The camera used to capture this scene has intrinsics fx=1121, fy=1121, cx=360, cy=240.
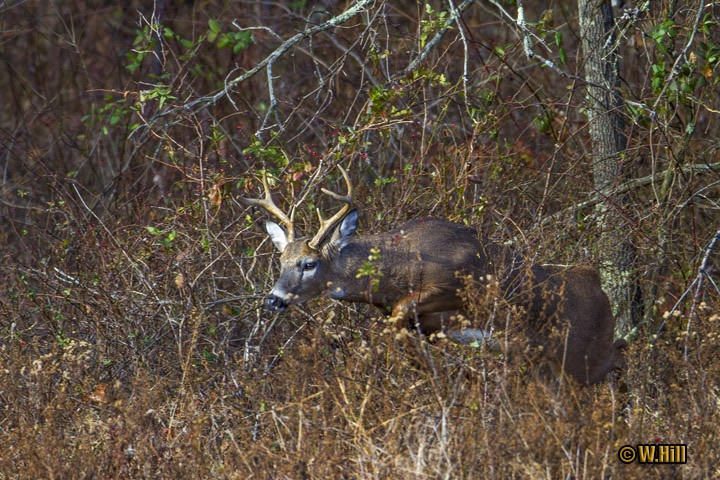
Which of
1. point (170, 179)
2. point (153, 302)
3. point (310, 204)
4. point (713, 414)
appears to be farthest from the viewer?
point (170, 179)

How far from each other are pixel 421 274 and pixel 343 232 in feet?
1.79

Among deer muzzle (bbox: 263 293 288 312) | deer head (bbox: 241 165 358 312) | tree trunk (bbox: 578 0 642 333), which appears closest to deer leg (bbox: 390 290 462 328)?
deer head (bbox: 241 165 358 312)

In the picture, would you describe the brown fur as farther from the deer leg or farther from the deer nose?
the deer nose

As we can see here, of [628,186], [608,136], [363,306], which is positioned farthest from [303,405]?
[608,136]

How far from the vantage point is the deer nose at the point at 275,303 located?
19.7ft

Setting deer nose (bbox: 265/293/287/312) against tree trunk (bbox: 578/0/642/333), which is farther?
tree trunk (bbox: 578/0/642/333)

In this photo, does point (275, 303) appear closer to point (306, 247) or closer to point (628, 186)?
point (306, 247)

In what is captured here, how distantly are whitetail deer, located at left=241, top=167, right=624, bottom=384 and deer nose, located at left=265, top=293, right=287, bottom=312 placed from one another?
0.09 m

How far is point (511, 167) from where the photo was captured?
7227 mm

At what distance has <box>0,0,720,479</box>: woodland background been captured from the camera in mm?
4621

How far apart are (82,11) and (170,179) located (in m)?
5.05

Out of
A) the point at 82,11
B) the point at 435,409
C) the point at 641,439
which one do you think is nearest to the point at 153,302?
the point at 435,409

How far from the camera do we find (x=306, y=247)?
6.49m

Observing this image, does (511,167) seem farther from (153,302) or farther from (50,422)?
(50,422)
